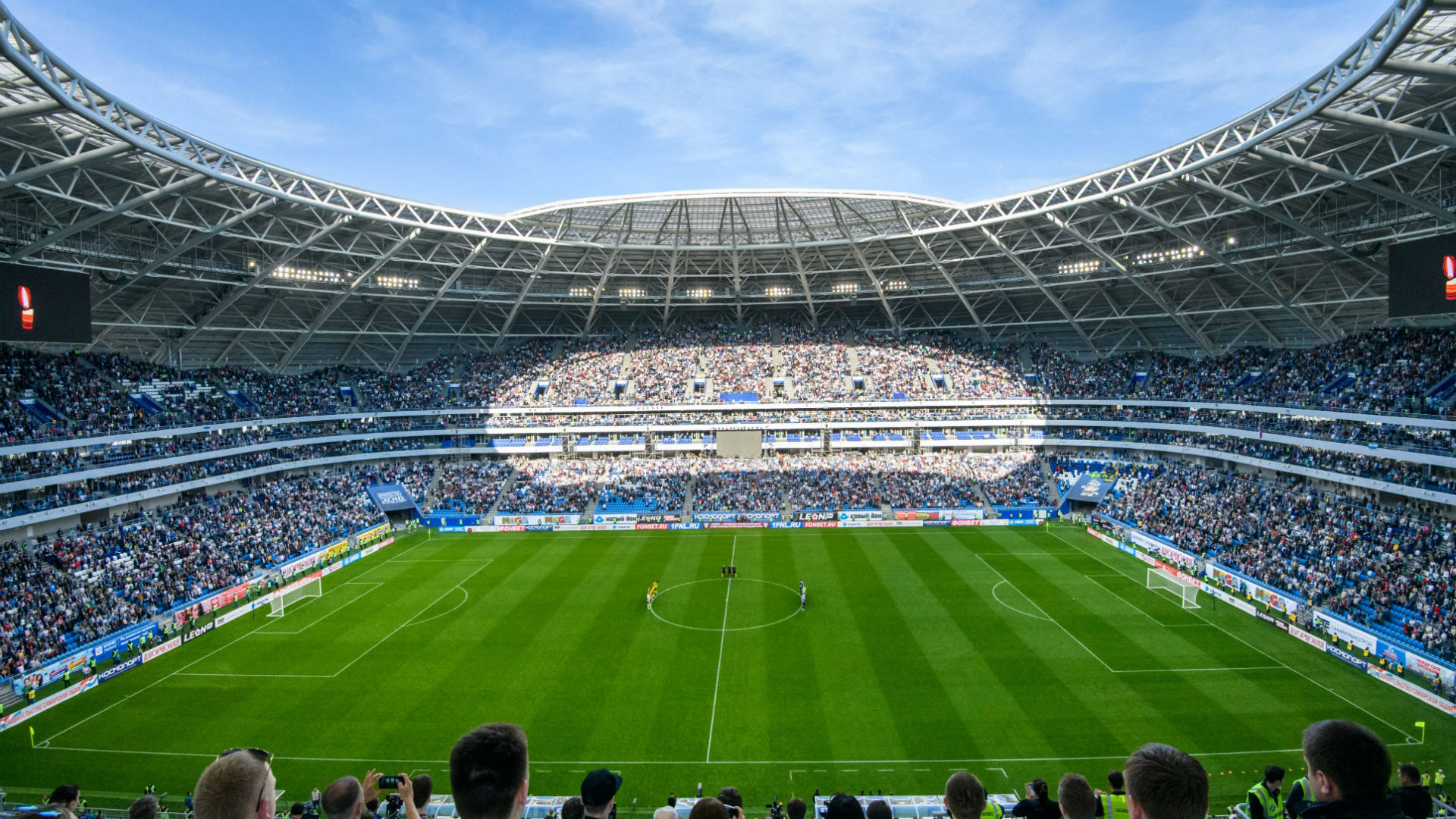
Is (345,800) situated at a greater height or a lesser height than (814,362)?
lesser

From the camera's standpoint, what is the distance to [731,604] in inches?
1262

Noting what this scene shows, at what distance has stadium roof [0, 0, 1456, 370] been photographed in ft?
84.5

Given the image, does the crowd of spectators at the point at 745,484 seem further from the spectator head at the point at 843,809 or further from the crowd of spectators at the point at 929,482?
the spectator head at the point at 843,809

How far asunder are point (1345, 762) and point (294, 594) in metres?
38.8

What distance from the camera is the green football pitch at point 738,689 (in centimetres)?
1928

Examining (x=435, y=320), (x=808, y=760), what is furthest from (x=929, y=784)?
(x=435, y=320)

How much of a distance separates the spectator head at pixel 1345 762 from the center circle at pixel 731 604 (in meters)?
25.9

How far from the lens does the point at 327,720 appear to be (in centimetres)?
2220

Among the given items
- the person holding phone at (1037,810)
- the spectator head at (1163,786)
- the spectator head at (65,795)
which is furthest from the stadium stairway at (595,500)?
the spectator head at (1163,786)

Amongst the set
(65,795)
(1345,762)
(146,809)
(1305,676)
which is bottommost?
(1305,676)

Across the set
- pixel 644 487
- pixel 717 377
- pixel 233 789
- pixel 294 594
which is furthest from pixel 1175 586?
pixel 294 594

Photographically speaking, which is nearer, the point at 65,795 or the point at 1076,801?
the point at 1076,801

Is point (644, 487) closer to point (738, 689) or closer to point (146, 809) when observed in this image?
point (738, 689)

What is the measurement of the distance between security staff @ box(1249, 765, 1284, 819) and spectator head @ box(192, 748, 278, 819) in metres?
8.80
